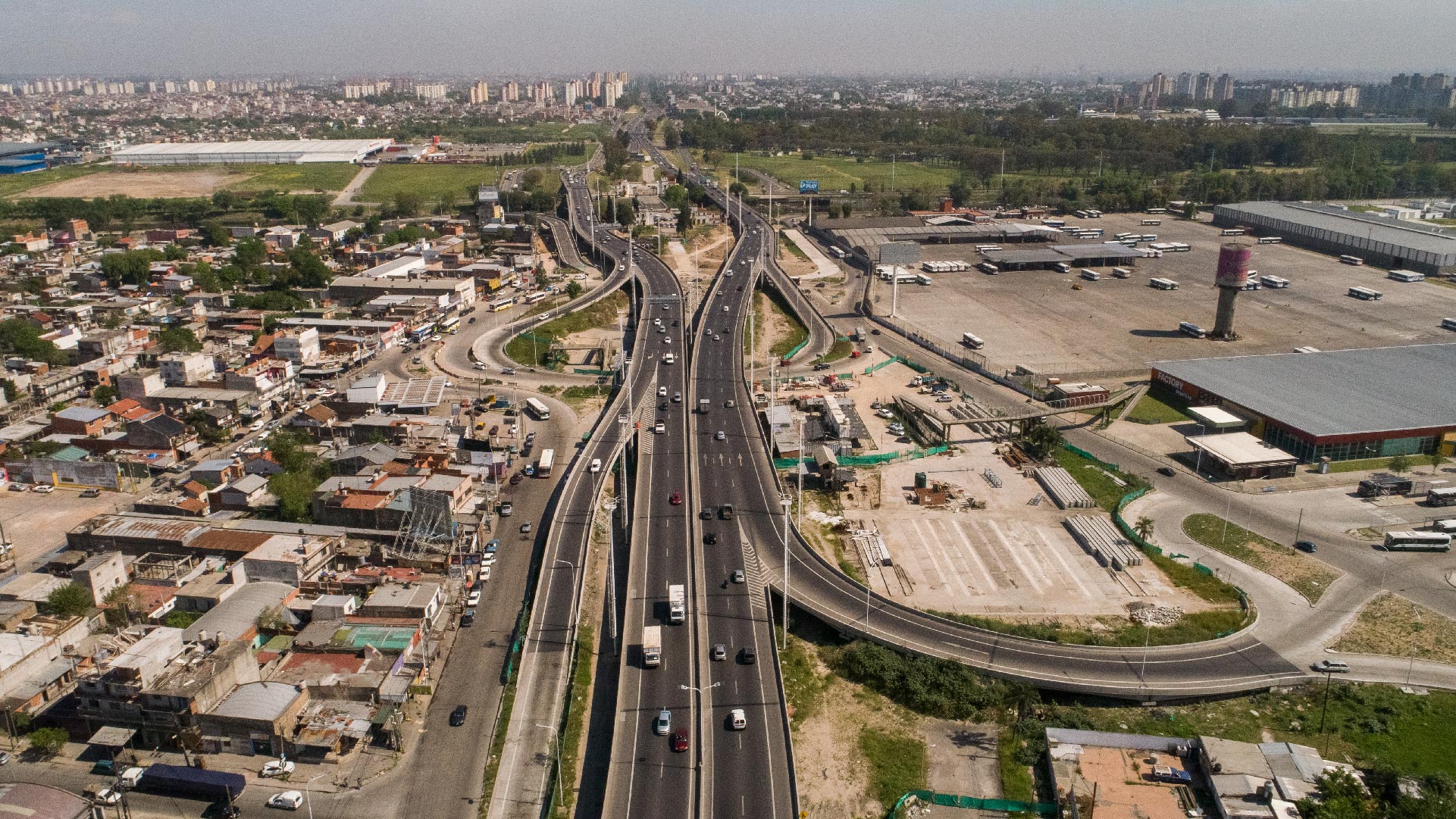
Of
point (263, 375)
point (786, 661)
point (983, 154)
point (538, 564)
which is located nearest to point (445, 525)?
point (538, 564)

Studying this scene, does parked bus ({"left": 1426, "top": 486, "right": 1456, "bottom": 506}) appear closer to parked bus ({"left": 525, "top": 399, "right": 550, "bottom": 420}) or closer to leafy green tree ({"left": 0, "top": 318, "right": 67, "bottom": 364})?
parked bus ({"left": 525, "top": 399, "right": 550, "bottom": 420})

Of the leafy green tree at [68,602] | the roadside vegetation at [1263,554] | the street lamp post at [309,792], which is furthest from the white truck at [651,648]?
the roadside vegetation at [1263,554]

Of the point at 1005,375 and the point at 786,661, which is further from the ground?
the point at 1005,375

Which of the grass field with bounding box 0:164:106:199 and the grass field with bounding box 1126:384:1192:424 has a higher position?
the grass field with bounding box 0:164:106:199

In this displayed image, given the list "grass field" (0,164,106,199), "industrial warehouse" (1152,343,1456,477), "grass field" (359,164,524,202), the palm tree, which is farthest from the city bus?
"grass field" (0,164,106,199)

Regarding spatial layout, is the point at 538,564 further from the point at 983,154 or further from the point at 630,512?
the point at 983,154

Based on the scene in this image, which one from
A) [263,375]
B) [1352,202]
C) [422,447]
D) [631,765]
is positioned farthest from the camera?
[1352,202]

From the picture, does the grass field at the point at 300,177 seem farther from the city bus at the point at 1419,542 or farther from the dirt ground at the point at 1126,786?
the dirt ground at the point at 1126,786
